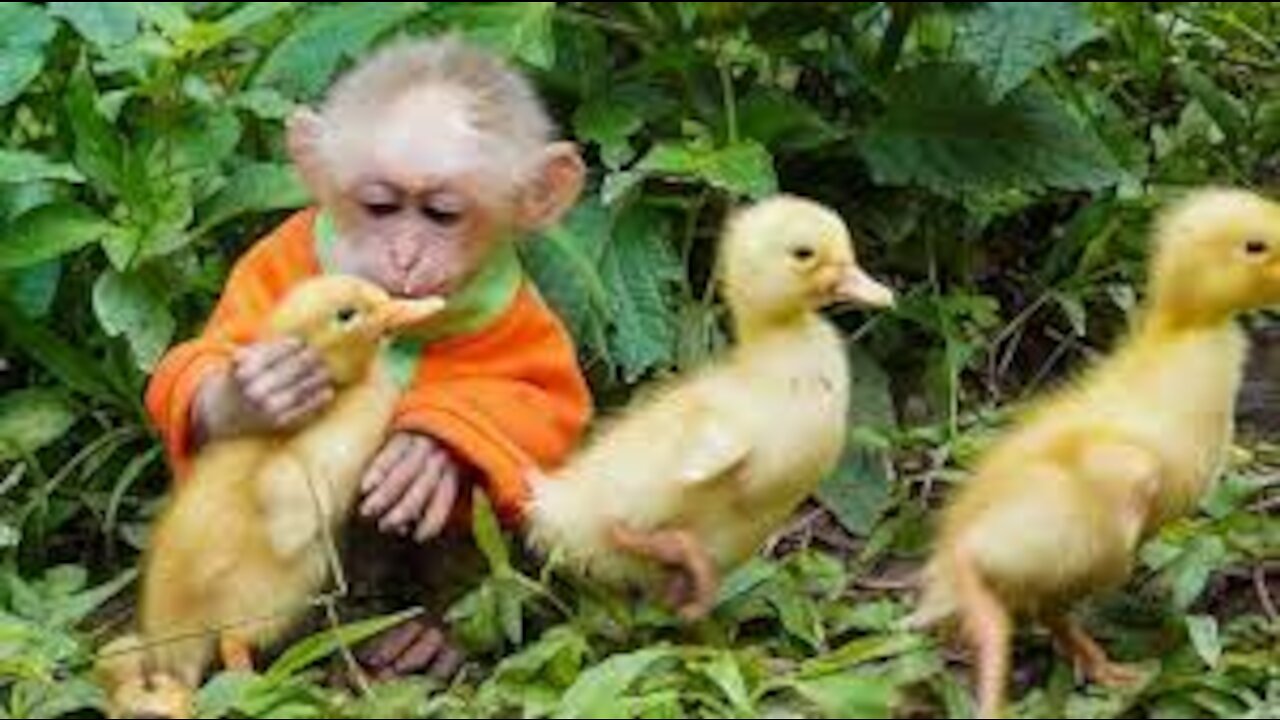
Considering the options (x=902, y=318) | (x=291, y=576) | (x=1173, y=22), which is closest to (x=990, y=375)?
(x=902, y=318)

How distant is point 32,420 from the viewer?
464 centimetres

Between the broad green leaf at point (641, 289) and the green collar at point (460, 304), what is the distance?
41 cm

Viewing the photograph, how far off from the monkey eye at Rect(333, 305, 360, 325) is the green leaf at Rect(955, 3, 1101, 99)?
3.86 feet

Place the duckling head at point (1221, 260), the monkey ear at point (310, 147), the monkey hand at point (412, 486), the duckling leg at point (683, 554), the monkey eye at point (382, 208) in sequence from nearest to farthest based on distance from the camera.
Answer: the duckling head at point (1221, 260), the duckling leg at point (683, 554), the monkey hand at point (412, 486), the monkey eye at point (382, 208), the monkey ear at point (310, 147)

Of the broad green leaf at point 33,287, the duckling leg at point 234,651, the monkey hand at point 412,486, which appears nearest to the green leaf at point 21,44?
the broad green leaf at point 33,287

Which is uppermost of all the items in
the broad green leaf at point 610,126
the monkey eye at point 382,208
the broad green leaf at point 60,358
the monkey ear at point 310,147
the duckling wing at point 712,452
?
the monkey ear at point 310,147

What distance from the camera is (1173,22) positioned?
551cm

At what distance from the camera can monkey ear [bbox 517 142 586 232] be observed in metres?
4.24

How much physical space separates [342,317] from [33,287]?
920 millimetres

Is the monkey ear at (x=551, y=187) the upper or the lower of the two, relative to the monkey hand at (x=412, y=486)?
upper

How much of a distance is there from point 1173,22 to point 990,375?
0.93 metres

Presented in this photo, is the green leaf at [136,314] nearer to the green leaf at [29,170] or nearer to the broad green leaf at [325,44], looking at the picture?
the green leaf at [29,170]

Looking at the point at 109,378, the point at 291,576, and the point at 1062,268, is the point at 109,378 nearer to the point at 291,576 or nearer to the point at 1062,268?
the point at 291,576

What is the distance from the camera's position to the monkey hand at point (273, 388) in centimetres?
390
